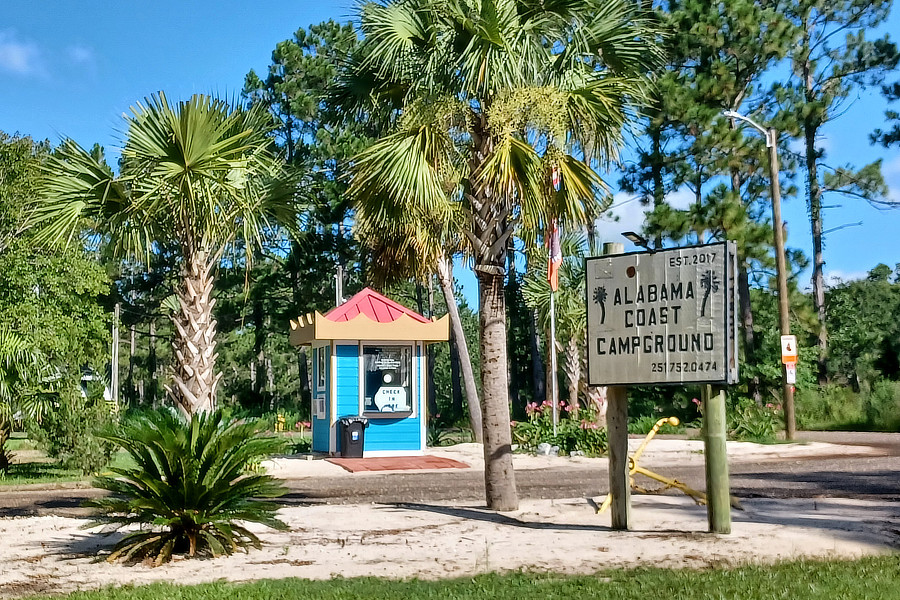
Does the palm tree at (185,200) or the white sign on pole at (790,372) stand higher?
the palm tree at (185,200)

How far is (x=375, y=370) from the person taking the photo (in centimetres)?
2136

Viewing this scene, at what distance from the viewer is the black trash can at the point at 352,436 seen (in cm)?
2062

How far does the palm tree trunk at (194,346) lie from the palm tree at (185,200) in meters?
0.01

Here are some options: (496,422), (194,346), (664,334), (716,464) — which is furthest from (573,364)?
(716,464)

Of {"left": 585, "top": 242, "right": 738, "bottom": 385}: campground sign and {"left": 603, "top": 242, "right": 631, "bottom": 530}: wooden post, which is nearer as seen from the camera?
{"left": 585, "top": 242, "right": 738, "bottom": 385}: campground sign

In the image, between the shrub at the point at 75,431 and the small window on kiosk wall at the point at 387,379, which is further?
the small window on kiosk wall at the point at 387,379

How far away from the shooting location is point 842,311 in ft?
153

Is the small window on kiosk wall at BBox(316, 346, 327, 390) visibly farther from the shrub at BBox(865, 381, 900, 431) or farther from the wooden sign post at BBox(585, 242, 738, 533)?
the shrub at BBox(865, 381, 900, 431)

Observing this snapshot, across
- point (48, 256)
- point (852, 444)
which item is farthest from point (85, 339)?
point (852, 444)

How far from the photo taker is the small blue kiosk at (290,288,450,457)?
69.1 ft

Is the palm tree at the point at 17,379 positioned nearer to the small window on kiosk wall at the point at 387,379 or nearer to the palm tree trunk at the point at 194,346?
the palm tree trunk at the point at 194,346

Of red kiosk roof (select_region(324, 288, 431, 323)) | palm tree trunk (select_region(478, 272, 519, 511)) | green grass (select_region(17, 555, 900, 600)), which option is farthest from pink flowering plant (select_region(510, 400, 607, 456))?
green grass (select_region(17, 555, 900, 600))

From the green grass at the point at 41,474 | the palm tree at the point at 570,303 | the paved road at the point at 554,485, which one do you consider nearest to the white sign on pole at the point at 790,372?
the paved road at the point at 554,485

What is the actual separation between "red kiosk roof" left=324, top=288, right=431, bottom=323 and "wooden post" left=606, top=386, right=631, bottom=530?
11917 mm
